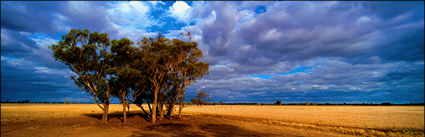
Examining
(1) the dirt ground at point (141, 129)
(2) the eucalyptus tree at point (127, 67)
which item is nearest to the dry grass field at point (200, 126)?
(1) the dirt ground at point (141, 129)

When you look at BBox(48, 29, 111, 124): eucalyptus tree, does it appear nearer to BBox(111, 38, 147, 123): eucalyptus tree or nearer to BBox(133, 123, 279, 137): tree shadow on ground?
BBox(111, 38, 147, 123): eucalyptus tree

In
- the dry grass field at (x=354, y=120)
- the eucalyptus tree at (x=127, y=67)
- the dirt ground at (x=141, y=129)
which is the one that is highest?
the eucalyptus tree at (x=127, y=67)

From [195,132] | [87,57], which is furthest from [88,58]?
[195,132]

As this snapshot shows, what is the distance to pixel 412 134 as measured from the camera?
80.5 feet

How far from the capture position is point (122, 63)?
102ft

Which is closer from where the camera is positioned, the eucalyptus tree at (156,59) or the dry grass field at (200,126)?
the dry grass field at (200,126)

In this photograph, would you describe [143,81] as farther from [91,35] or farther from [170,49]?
[91,35]

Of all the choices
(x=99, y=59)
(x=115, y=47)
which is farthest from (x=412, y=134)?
(x=99, y=59)

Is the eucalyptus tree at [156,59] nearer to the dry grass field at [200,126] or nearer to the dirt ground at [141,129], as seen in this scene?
the dirt ground at [141,129]

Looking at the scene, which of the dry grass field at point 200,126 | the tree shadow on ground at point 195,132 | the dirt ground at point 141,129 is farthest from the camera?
the dry grass field at point 200,126

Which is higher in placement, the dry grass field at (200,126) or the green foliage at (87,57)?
the green foliage at (87,57)

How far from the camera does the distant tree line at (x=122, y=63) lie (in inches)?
1044

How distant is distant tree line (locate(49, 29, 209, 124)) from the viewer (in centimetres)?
2652

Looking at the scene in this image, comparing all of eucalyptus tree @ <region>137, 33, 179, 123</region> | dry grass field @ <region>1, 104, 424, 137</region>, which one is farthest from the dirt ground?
eucalyptus tree @ <region>137, 33, 179, 123</region>
